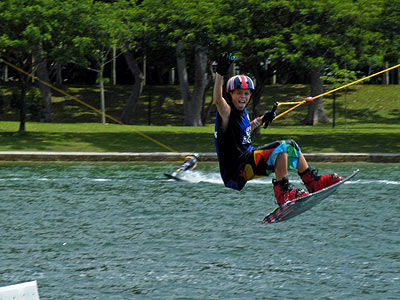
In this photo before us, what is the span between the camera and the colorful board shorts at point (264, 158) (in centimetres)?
941

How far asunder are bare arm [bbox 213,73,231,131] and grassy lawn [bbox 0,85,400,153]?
13.3 meters

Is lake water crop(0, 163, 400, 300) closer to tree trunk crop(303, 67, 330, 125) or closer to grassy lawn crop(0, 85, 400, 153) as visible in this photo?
grassy lawn crop(0, 85, 400, 153)

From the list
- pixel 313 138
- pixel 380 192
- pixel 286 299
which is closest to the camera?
pixel 286 299

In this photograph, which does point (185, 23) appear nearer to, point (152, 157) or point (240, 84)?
point (152, 157)

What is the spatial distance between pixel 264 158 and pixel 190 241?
115 inches

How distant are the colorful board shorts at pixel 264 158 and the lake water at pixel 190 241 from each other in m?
1.24

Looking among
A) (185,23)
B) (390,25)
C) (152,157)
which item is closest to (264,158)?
(152,157)

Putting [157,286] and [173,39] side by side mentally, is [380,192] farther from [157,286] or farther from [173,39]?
[173,39]

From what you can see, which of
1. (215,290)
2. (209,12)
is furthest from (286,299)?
(209,12)

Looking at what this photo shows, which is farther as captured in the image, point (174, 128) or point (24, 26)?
point (174, 128)

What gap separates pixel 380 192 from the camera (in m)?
17.3

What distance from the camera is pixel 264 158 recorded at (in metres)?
9.41

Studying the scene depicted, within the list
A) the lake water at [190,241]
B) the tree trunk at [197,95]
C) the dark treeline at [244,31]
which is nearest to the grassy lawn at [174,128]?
the dark treeline at [244,31]

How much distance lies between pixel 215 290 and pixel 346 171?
12.4 m
